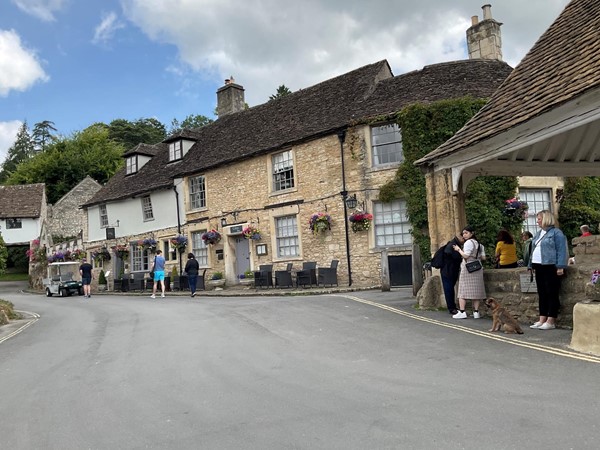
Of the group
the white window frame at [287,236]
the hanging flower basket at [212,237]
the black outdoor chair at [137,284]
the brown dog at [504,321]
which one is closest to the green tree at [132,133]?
the black outdoor chair at [137,284]

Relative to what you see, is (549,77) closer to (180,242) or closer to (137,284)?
(180,242)

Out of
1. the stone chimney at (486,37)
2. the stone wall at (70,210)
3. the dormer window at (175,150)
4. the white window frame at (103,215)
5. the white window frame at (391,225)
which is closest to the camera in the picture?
the white window frame at (391,225)

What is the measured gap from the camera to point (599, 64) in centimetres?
712

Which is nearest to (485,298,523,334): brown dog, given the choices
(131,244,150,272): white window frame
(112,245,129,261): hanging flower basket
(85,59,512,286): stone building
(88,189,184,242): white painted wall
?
(85,59,512,286): stone building

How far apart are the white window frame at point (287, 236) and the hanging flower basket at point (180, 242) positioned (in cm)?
569

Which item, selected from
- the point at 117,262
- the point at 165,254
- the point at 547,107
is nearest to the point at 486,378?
the point at 547,107

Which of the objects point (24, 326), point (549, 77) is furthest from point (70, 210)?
point (549, 77)

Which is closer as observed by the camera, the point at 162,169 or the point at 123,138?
the point at 162,169

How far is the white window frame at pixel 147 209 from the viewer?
88.5ft

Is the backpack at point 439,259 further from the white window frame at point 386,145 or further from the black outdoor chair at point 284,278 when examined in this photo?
the black outdoor chair at point 284,278

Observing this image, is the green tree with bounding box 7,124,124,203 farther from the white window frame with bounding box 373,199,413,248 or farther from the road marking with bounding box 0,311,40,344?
the white window frame with bounding box 373,199,413,248

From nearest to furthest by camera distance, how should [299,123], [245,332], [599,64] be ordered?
[599,64] → [245,332] → [299,123]

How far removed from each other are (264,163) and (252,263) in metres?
4.26

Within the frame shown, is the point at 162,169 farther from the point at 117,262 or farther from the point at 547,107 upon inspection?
the point at 547,107
